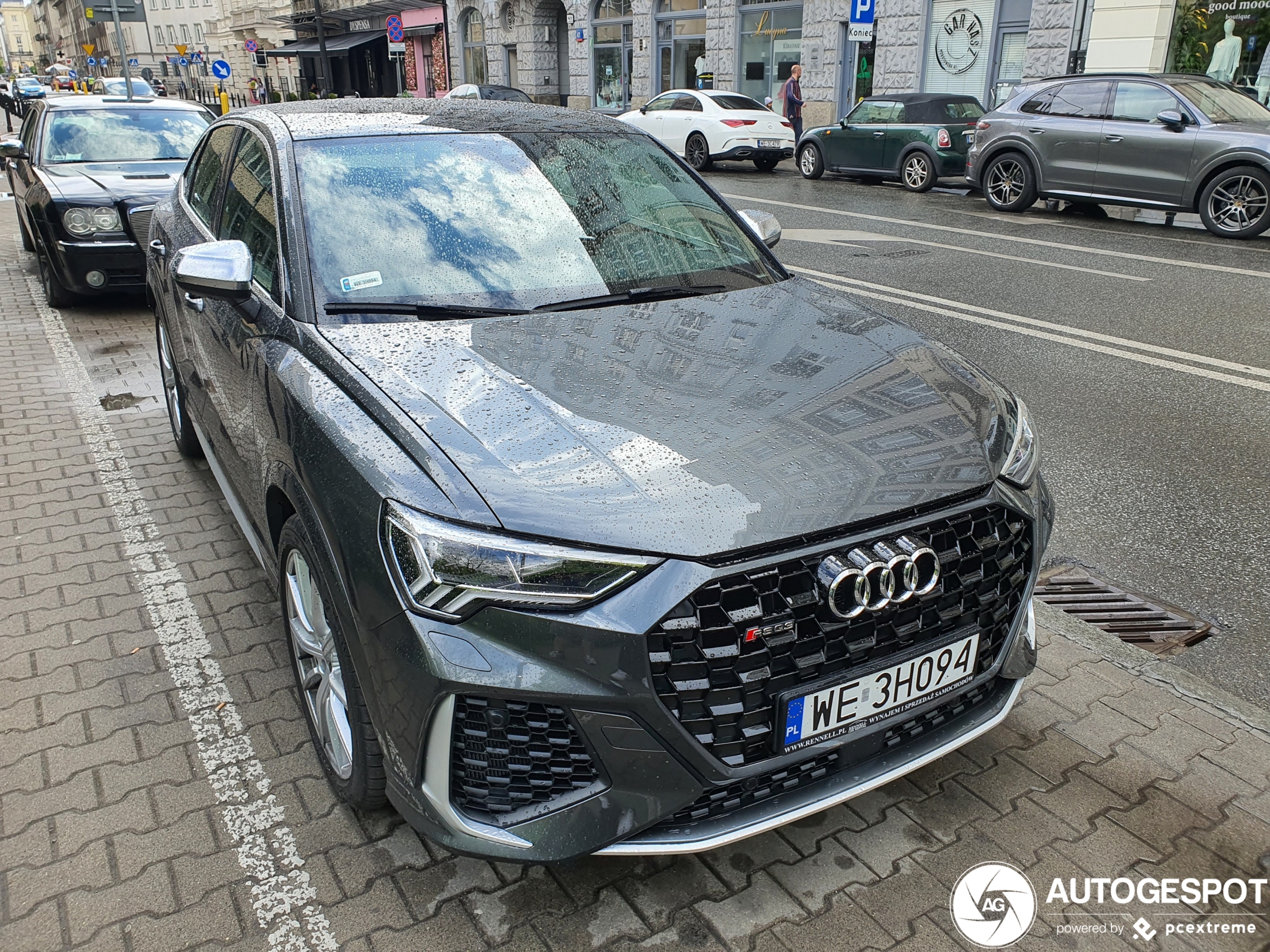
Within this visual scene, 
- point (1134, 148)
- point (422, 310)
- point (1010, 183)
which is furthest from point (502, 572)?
point (1010, 183)

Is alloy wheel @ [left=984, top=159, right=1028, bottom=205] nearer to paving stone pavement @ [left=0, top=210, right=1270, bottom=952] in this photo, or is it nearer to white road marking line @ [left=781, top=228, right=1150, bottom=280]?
white road marking line @ [left=781, top=228, right=1150, bottom=280]

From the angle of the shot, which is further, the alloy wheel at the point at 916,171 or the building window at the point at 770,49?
the building window at the point at 770,49

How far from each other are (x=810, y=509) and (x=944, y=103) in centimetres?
1596

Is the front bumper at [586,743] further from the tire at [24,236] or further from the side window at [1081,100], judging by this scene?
the side window at [1081,100]

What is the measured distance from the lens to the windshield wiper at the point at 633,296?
2859mm

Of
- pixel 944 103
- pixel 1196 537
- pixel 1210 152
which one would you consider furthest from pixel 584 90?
pixel 1196 537

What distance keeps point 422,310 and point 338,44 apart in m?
47.7

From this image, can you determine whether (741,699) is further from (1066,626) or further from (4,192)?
(4,192)

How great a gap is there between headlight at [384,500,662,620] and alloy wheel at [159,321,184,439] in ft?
10.6

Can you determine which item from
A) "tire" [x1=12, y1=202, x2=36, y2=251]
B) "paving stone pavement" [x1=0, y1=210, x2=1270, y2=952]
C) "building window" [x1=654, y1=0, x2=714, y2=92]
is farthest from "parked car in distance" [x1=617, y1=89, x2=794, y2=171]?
"paving stone pavement" [x1=0, y1=210, x2=1270, y2=952]

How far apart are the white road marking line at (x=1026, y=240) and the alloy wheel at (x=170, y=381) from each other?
6318 millimetres

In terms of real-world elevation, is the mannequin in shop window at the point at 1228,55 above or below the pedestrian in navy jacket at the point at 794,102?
above

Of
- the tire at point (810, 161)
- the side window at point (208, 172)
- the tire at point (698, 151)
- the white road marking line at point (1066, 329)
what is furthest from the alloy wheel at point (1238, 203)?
the side window at point (208, 172)

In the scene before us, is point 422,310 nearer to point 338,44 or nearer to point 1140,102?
point 1140,102
